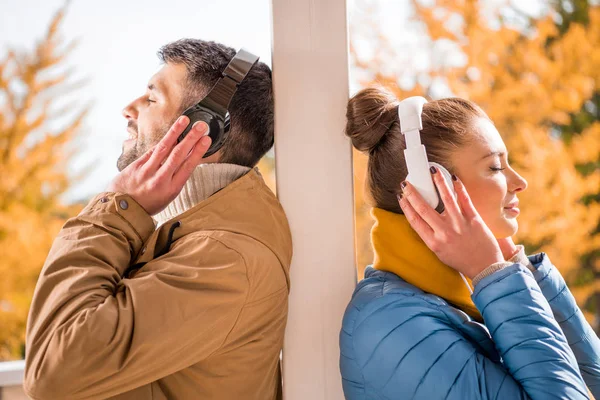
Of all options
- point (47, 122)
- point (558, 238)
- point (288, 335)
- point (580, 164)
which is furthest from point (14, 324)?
point (580, 164)

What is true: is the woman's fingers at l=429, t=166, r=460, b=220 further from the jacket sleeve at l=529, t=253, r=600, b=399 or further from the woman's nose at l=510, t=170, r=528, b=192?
the jacket sleeve at l=529, t=253, r=600, b=399

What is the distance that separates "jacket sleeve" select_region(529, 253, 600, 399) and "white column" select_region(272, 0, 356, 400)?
409mm

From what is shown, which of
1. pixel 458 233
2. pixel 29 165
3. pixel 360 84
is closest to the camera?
pixel 458 233

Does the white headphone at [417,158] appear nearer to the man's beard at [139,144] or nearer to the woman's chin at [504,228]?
the woman's chin at [504,228]

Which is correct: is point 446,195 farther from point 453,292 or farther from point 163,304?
point 163,304

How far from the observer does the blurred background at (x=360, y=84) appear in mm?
1983

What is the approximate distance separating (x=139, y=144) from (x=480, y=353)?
2.45ft

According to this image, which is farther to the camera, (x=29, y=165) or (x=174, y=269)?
(x=29, y=165)

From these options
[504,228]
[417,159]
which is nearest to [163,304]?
[417,159]

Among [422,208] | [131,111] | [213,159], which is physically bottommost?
[422,208]

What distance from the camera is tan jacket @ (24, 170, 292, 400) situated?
0.87m

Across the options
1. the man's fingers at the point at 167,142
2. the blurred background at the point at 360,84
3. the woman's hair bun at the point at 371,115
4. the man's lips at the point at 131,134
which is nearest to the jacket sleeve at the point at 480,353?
the woman's hair bun at the point at 371,115

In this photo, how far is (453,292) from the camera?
1.09m

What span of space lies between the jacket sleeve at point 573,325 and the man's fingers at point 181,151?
753 millimetres
